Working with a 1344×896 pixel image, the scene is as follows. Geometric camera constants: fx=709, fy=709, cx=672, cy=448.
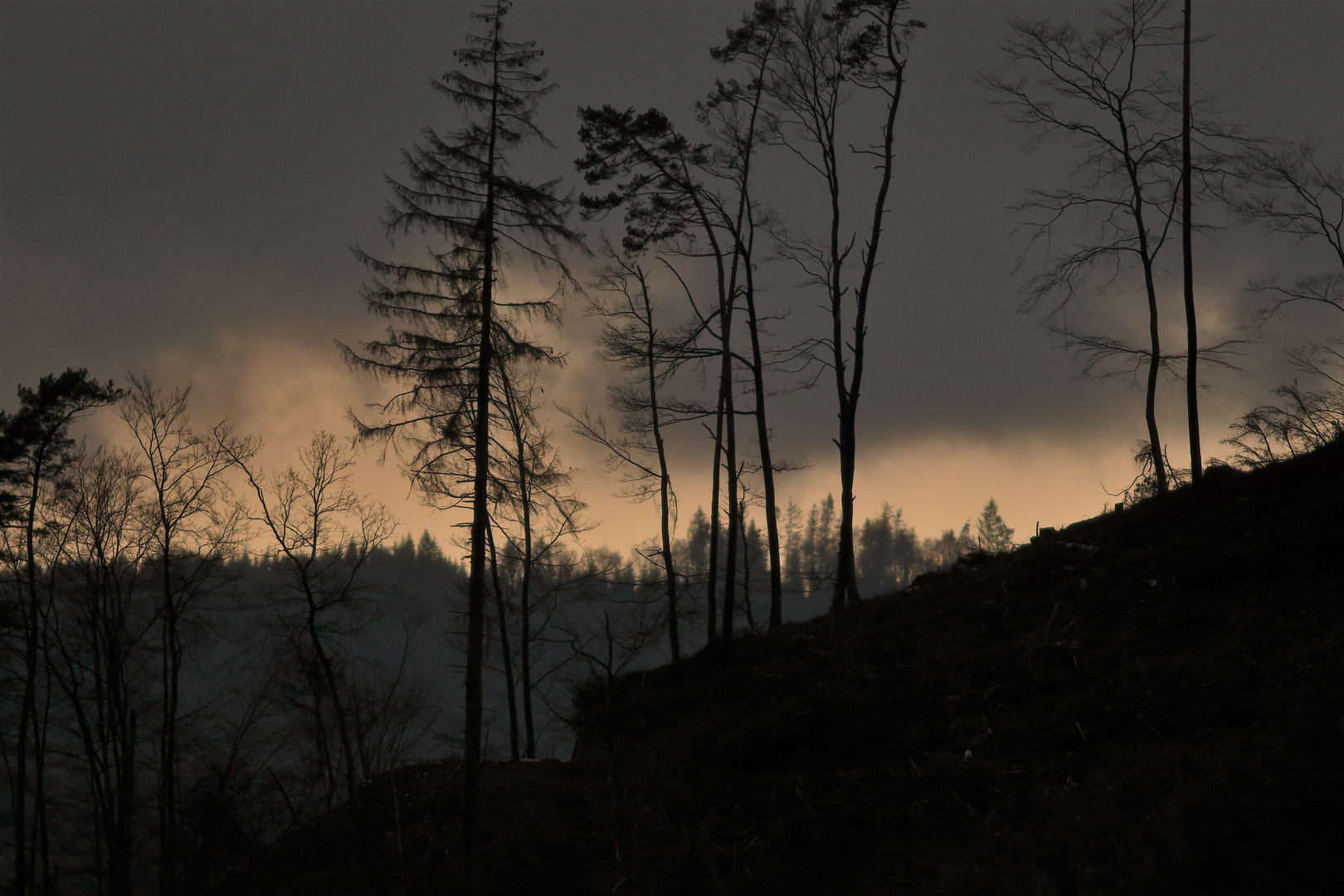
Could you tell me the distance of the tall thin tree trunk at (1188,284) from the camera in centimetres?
1495

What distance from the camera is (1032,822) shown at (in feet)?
23.5

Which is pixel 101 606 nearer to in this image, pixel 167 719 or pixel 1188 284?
pixel 167 719

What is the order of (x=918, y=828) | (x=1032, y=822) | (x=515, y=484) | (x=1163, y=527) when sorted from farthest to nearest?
(x=515, y=484)
(x=1163, y=527)
(x=918, y=828)
(x=1032, y=822)

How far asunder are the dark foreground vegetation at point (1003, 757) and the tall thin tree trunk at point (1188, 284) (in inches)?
45.4

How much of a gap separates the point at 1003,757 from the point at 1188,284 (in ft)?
42.8

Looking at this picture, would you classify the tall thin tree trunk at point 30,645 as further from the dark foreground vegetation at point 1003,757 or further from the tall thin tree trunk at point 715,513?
the tall thin tree trunk at point 715,513

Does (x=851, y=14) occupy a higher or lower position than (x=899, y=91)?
higher

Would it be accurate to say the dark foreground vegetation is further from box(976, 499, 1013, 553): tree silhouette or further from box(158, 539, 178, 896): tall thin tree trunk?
box(976, 499, 1013, 553): tree silhouette

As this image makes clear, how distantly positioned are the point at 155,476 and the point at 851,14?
66.7 feet

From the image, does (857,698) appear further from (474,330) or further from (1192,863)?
(474,330)

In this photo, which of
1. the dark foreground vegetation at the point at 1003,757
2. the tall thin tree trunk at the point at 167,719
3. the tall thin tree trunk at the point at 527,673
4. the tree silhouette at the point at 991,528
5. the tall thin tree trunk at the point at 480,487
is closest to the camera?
the dark foreground vegetation at the point at 1003,757

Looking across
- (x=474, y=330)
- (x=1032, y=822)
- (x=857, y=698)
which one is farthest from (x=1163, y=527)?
(x=474, y=330)

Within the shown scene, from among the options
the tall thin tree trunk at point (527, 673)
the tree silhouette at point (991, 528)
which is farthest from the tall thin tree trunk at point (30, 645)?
the tree silhouette at point (991, 528)

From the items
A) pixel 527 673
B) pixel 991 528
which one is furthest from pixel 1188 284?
pixel 991 528
